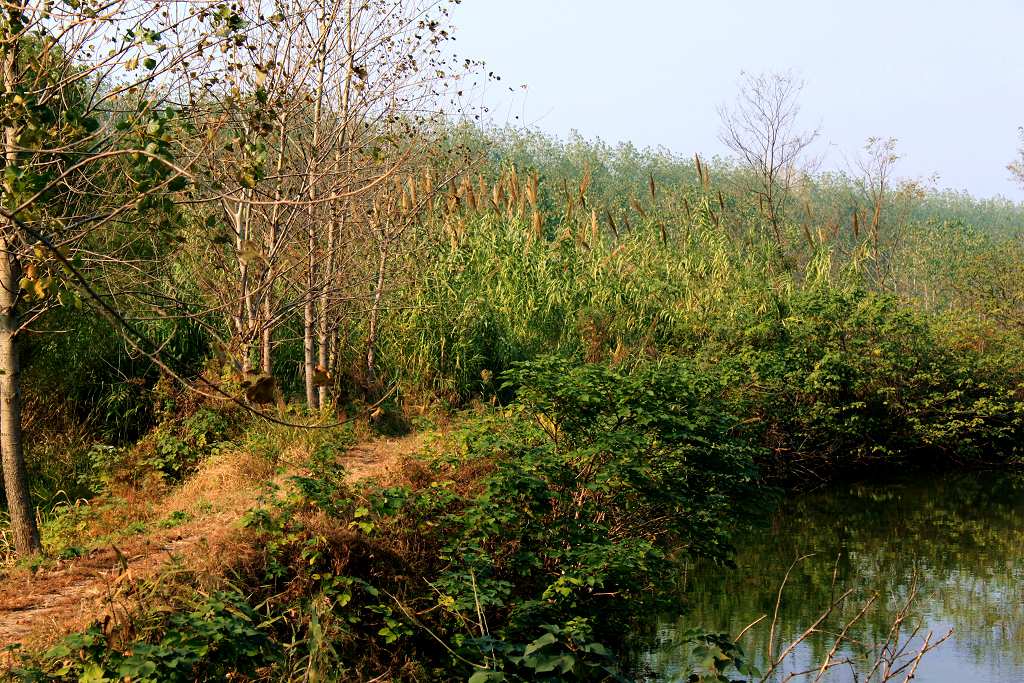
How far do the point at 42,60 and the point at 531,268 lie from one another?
298 inches

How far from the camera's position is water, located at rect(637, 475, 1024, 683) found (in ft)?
25.0

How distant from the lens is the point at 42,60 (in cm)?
480

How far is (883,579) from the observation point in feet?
31.7

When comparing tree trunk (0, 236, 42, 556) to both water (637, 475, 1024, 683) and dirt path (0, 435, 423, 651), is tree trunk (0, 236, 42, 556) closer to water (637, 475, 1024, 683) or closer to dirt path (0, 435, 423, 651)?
dirt path (0, 435, 423, 651)

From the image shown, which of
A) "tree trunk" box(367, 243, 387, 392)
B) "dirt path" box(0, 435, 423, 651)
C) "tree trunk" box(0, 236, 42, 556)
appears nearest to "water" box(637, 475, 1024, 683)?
"dirt path" box(0, 435, 423, 651)

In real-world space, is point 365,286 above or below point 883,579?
above

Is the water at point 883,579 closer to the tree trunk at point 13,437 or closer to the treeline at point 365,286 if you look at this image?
the treeline at point 365,286

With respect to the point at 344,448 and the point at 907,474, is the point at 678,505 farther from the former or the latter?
the point at 907,474

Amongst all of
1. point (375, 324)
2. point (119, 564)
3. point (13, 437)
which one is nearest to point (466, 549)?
point (119, 564)

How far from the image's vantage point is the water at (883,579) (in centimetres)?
762

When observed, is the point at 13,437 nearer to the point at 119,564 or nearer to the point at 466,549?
the point at 119,564

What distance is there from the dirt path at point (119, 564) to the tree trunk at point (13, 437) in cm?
44

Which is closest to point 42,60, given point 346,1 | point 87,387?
point 346,1

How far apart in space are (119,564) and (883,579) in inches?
272
